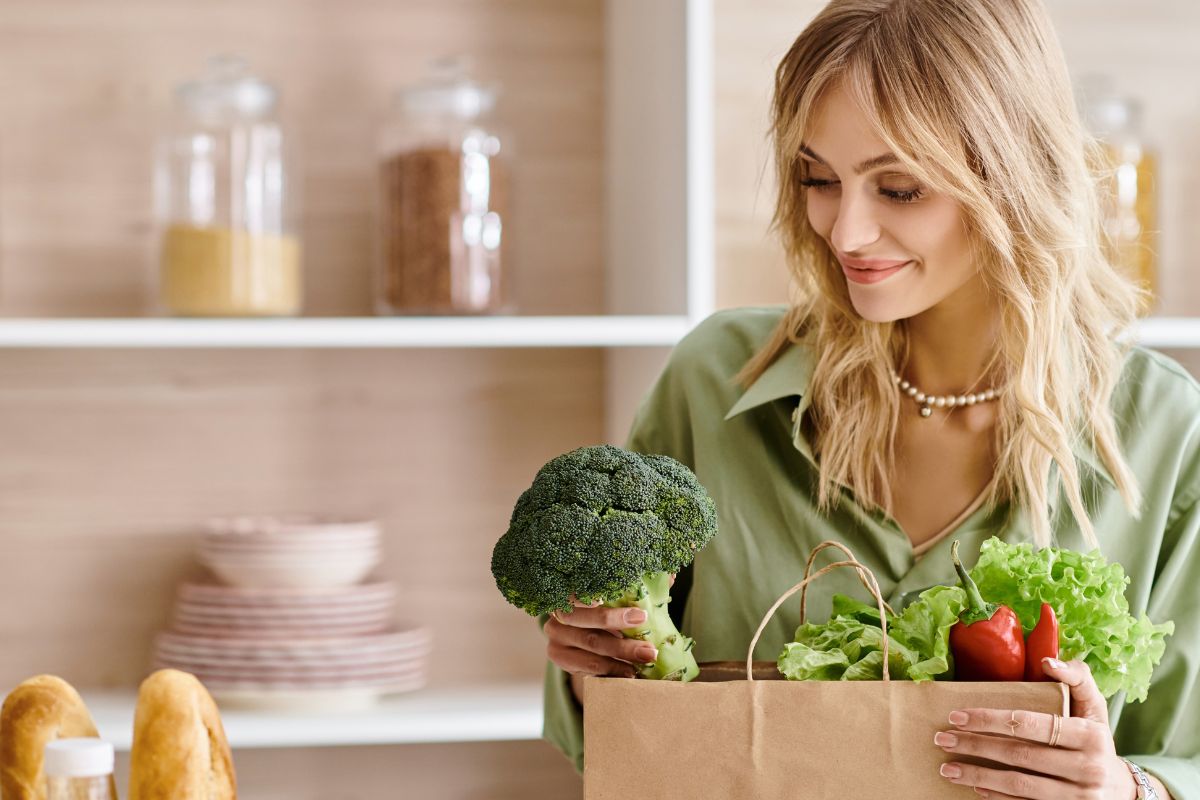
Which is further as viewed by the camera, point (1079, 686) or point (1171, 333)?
point (1171, 333)

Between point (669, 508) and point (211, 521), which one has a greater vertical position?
point (669, 508)

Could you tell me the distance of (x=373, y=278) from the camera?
187 cm

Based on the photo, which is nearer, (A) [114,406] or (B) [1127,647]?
(B) [1127,647]

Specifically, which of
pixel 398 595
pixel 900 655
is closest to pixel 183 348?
pixel 398 595

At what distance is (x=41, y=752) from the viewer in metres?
0.95

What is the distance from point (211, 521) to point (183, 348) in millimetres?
257

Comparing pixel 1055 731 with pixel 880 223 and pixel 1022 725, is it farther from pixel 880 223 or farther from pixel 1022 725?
pixel 880 223

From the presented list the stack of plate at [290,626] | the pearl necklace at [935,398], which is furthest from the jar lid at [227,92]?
the pearl necklace at [935,398]

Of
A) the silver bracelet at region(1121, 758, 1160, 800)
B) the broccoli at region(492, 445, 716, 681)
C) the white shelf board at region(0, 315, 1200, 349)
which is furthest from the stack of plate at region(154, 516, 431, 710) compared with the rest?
the silver bracelet at region(1121, 758, 1160, 800)

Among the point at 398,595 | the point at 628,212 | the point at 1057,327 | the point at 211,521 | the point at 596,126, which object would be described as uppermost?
the point at 596,126

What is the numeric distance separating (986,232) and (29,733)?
2.78 feet

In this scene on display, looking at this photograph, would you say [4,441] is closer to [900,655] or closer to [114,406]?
[114,406]

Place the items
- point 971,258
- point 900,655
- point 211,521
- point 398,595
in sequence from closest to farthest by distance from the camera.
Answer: point 900,655, point 971,258, point 211,521, point 398,595

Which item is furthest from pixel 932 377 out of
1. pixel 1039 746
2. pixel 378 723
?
pixel 378 723
